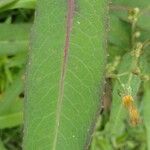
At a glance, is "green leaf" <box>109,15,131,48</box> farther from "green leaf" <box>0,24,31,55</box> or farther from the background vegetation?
"green leaf" <box>0,24,31,55</box>

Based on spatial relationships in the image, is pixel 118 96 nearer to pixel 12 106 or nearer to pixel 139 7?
pixel 139 7

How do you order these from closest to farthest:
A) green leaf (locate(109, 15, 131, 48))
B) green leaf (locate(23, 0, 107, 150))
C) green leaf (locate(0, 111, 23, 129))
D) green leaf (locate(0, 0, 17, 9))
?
green leaf (locate(23, 0, 107, 150)) → green leaf (locate(0, 0, 17, 9)) → green leaf (locate(109, 15, 131, 48)) → green leaf (locate(0, 111, 23, 129))

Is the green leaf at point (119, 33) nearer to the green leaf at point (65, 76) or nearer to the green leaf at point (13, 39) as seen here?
the green leaf at point (13, 39)

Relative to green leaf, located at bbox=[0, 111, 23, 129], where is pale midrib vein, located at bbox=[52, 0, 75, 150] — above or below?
above

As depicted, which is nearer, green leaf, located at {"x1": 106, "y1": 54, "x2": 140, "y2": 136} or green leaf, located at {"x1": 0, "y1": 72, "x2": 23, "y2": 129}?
green leaf, located at {"x1": 106, "y1": 54, "x2": 140, "y2": 136}

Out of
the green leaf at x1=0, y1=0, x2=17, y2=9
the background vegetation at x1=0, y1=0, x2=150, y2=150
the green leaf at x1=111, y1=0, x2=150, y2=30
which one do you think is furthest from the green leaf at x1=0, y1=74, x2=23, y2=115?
the green leaf at x1=111, y1=0, x2=150, y2=30

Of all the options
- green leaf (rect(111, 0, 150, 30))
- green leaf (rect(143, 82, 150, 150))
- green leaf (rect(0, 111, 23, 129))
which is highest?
green leaf (rect(111, 0, 150, 30))

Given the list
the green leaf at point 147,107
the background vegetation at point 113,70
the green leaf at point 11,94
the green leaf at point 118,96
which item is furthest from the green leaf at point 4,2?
the green leaf at point 147,107
